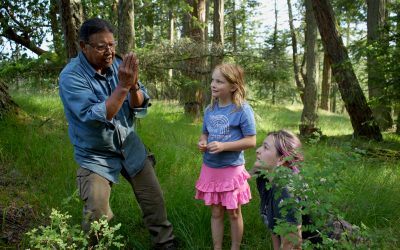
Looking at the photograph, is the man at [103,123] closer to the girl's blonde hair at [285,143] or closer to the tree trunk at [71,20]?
the girl's blonde hair at [285,143]

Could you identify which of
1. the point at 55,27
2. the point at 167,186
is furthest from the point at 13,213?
the point at 55,27

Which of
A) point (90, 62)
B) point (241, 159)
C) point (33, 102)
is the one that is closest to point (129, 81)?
point (90, 62)

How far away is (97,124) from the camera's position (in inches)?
105

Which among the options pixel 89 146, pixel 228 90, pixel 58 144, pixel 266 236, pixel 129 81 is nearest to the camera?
pixel 129 81

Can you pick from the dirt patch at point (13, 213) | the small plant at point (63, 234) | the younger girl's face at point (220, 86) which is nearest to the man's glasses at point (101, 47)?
the younger girl's face at point (220, 86)

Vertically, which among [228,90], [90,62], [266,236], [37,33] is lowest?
[266,236]

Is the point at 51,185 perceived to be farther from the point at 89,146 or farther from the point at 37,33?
the point at 37,33

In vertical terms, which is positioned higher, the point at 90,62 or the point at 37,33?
the point at 37,33

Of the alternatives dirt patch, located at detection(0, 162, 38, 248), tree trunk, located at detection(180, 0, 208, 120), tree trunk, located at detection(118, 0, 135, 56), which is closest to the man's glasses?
dirt patch, located at detection(0, 162, 38, 248)

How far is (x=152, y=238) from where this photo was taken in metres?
3.35

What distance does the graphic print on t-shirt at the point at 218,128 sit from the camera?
127 inches

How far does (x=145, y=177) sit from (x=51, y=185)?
1.55 metres

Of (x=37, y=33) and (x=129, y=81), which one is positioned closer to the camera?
(x=129, y=81)

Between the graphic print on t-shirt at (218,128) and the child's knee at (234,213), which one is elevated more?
the graphic print on t-shirt at (218,128)
